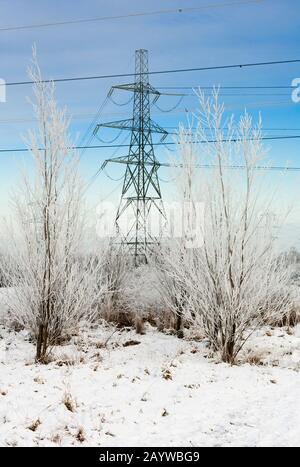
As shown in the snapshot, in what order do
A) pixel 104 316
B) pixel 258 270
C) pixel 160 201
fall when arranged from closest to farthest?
pixel 258 270 < pixel 104 316 < pixel 160 201

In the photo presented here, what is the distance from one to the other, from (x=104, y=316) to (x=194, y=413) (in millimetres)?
6989

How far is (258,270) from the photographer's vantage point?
717 cm

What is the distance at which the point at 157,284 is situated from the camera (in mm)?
10859

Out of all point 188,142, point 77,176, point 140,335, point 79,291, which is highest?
point 188,142

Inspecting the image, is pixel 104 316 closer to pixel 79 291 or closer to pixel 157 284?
pixel 157 284

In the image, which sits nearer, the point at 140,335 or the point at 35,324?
the point at 35,324

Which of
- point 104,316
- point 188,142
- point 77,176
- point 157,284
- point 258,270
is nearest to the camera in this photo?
point 258,270

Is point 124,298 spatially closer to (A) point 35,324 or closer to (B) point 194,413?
(A) point 35,324

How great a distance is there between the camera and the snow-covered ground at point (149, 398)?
450 cm

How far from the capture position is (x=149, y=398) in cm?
550

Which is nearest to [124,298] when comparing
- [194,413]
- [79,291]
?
[79,291]

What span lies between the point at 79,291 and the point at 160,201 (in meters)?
11.0

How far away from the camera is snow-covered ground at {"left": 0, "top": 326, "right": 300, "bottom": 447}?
14.8 feet
